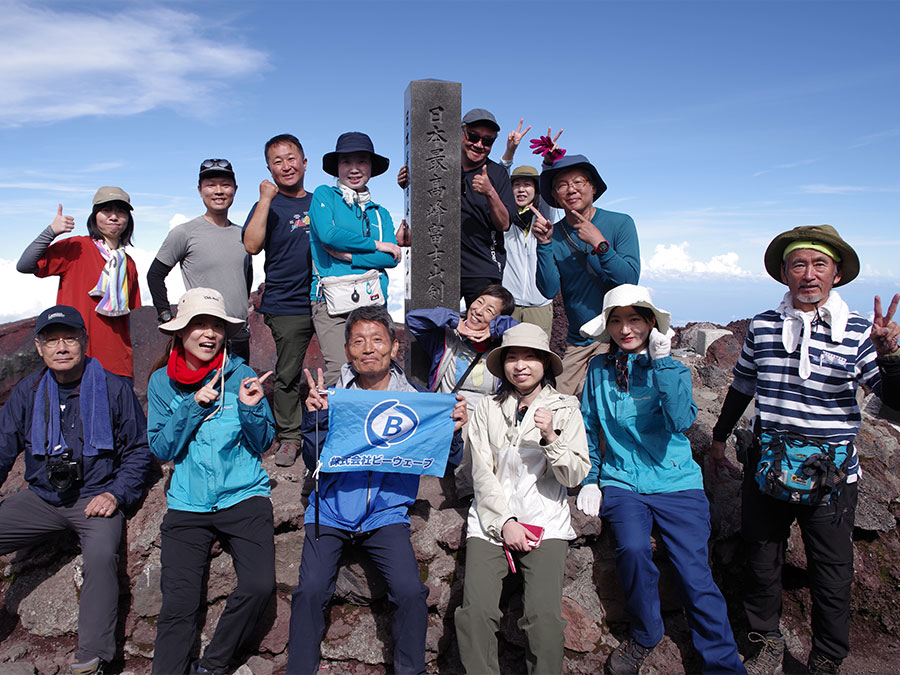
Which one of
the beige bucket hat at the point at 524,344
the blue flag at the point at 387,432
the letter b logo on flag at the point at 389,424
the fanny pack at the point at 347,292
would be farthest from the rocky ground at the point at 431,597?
the fanny pack at the point at 347,292

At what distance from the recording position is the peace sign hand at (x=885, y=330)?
3910 mm

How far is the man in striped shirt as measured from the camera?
428 centimetres

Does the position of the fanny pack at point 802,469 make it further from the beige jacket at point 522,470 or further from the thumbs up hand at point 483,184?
the thumbs up hand at point 483,184

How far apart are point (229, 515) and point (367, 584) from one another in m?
1.19

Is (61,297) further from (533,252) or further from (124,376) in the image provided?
(533,252)

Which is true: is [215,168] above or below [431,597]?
above

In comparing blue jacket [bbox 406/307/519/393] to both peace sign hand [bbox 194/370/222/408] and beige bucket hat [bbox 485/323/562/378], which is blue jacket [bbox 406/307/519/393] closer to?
beige bucket hat [bbox 485/323/562/378]

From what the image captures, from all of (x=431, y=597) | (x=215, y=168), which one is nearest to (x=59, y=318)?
(x=215, y=168)

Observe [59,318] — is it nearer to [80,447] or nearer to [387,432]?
[80,447]

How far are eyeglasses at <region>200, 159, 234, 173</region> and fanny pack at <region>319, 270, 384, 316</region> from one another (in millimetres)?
1644

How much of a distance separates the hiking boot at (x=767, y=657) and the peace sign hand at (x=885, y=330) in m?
2.31

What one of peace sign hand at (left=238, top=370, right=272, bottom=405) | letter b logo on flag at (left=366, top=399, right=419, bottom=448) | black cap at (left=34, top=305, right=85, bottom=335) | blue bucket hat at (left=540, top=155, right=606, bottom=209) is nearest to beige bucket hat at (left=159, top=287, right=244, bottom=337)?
peace sign hand at (left=238, top=370, right=272, bottom=405)

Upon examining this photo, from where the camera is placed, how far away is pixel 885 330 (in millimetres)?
3920

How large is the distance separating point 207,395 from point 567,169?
3.72m
